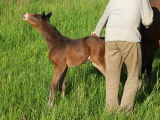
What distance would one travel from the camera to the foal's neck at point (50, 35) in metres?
5.91

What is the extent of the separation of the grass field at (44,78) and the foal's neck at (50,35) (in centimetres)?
71

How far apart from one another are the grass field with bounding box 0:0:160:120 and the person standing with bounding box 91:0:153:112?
32 centimetres

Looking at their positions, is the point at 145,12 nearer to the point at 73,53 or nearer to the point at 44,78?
the point at 73,53

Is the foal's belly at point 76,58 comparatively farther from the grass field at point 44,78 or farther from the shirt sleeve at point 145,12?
the shirt sleeve at point 145,12

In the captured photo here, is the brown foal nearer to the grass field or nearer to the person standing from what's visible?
the grass field

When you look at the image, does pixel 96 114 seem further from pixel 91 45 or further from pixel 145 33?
pixel 145 33

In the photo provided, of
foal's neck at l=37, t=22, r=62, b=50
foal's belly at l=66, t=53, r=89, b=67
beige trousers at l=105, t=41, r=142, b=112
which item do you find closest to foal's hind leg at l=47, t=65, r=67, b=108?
foal's belly at l=66, t=53, r=89, b=67

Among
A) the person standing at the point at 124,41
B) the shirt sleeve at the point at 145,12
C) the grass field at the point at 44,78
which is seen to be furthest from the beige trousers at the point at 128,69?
the shirt sleeve at the point at 145,12

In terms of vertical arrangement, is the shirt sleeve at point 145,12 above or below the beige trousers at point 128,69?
above

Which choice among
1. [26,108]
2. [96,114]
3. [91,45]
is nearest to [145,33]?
[91,45]

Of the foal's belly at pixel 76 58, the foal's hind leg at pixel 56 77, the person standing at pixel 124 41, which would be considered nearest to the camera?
the person standing at pixel 124 41

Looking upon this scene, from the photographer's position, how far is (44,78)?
20.6 ft

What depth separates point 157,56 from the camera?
873 centimetres

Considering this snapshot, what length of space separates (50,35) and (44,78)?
2.95 ft
